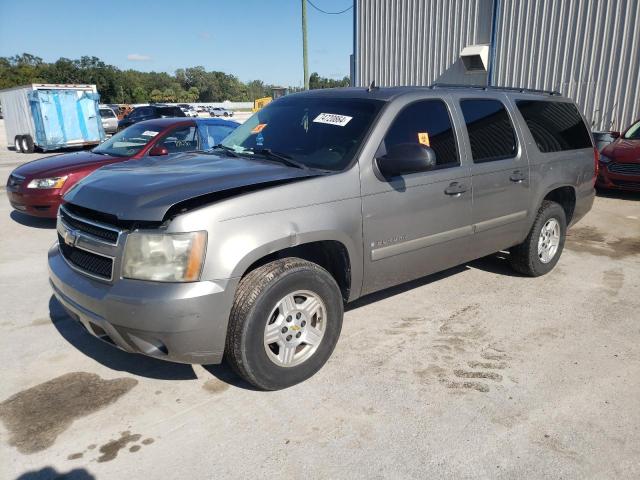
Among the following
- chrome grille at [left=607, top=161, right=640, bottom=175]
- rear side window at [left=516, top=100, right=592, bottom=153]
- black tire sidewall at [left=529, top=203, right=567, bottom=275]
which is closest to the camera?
rear side window at [left=516, top=100, right=592, bottom=153]

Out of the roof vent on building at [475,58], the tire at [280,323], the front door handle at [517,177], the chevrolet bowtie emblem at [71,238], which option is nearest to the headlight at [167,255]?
the tire at [280,323]

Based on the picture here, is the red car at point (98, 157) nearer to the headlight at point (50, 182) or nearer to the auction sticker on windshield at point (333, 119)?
the headlight at point (50, 182)

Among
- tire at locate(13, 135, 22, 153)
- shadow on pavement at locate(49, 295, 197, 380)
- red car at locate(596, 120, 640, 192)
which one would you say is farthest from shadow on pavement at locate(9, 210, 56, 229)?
tire at locate(13, 135, 22, 153)

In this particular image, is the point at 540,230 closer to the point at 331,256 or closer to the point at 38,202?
the point at 331,256

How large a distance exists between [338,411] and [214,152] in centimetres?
228

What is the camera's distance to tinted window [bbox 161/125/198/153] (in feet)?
24.5

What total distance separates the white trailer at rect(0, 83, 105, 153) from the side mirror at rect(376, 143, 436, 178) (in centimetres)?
1877

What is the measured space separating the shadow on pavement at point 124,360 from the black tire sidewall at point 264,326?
0.62 m

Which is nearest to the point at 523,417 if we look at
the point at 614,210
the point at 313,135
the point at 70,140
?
the point at 313,135

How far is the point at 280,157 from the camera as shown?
371 cm

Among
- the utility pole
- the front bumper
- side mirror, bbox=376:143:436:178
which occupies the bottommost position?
the front bumper

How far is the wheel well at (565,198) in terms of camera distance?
17.7 ft

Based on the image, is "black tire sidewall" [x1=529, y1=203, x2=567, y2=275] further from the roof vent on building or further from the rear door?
the roof vent on building

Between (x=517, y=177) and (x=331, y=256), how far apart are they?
7.06 ft
